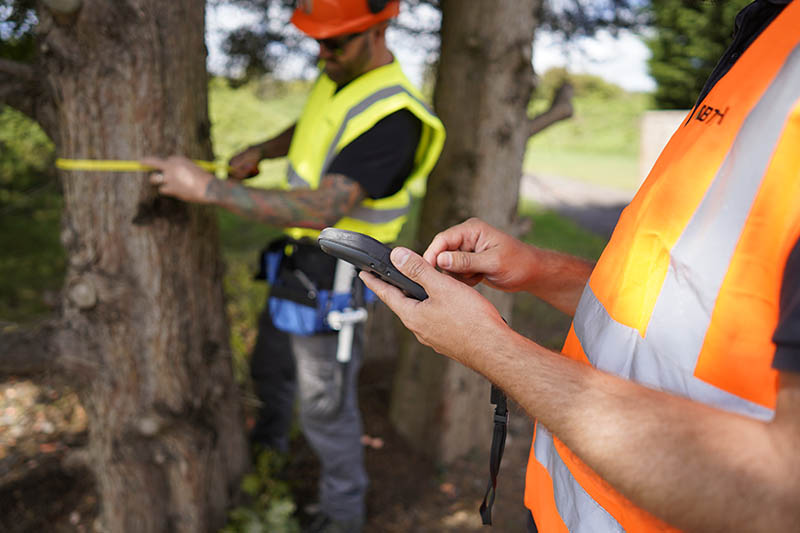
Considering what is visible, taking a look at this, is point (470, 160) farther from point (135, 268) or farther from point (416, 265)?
point (416, 265)

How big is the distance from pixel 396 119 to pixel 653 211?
136 centimetres

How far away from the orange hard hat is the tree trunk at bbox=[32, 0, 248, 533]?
15.5 inches

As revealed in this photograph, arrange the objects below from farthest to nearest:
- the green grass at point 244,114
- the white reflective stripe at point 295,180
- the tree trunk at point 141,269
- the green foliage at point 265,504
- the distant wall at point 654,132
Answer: the distant wall at point 654,132 → the green grass at point 244,114 → the green foliage at point 265,504 → the white reflective stripe at point 295,180 → the tree trunk at point 141,269

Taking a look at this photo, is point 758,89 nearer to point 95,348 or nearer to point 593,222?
point 95,348

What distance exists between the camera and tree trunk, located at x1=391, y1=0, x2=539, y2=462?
9.78 ft

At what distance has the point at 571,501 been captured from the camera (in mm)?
1103

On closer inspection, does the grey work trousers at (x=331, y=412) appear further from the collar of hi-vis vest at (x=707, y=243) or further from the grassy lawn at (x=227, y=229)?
the collar of hi-vis vest at (x=707, y=243)

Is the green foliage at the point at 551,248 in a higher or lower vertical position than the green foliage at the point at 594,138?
lower

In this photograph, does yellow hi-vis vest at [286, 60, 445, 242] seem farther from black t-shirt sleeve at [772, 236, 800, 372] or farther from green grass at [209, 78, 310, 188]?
green grass at [209, 78, 310, 188]

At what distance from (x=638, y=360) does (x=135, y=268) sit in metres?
1.78

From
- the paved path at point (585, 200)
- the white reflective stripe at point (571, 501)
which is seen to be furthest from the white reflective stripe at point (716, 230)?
the paved path at point (585, 200)

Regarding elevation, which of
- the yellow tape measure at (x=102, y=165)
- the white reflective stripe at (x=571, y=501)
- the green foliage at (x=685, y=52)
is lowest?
the white reflective stripe at (x=571, y=501)

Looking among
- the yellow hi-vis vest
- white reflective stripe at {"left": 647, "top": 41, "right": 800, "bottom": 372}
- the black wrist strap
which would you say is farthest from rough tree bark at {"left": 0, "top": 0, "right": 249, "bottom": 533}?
white reflective stripe at {"left": 647, "top": 41, "right": 800, "bottom": 372}

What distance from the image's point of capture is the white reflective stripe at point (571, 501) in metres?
1.02
